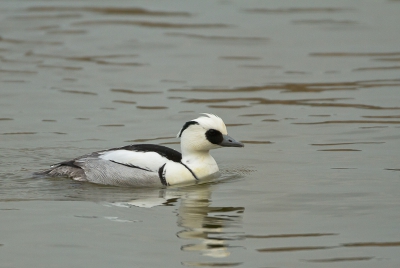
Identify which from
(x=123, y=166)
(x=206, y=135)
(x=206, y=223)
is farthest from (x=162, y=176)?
(x=206, y=223)

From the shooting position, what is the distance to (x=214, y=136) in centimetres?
1131

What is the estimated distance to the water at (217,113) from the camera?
339 inches

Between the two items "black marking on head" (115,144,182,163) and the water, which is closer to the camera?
the water

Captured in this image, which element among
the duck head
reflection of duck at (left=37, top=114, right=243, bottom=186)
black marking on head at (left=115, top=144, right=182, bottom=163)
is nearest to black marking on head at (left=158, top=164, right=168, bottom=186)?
reflection of duck at (left=37, top=114, right=243, bottom=186)

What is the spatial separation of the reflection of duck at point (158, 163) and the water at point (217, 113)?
23 centimetres

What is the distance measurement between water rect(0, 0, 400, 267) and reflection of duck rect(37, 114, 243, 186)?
23 cm

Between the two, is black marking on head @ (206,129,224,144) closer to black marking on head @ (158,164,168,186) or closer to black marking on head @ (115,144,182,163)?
black marking on head @ (115,144,182,163)

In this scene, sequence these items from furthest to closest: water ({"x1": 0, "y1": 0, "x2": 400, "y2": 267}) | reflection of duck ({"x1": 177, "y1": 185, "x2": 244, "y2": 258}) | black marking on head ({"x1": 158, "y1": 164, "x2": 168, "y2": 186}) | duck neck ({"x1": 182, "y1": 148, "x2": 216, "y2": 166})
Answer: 1. duck neck ({"x1": 182, "y1": 148, "x2": 216, "y2": 166})
2. black marking on head ({"x1": 158, "y1": 164, "x2": 168, "y2": 186})
3. water ({"x1": 0, "y1": 0, "x2": 400, "y2": 267})
4. reflection of duck ({"x1": 177, "y1": 185, "x2": 244, "y2": 258})

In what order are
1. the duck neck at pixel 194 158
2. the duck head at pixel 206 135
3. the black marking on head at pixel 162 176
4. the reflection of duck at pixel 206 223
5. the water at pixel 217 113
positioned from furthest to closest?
the duck neck at pixel 194 158 < the duck head at pixel 206 135 < the black marking on head at pixel 162 176 < the water at pixel 217 113 < the reflection of duck at pixel 206 223

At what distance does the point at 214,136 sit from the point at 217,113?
4.46 m

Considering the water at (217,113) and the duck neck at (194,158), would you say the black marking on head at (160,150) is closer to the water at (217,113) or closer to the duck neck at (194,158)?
the duck neck at (194,158)

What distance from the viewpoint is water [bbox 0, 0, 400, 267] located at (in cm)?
862

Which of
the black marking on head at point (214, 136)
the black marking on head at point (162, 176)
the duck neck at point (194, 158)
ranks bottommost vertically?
the black marking on head at point (162, 176)

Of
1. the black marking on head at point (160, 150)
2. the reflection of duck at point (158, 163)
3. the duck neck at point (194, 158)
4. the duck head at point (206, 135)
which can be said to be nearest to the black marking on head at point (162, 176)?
the reflection of duck at point (158, 163)
